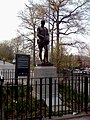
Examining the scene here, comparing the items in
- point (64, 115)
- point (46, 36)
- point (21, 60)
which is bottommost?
point (64, 115)

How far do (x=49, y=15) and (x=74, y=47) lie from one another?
5495mm

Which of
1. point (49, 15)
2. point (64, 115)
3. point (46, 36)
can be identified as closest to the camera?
point (64, 115)

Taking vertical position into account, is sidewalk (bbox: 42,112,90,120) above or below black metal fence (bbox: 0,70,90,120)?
below

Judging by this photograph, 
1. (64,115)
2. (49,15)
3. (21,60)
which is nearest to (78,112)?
(64,115)

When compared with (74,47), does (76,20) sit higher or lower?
higher

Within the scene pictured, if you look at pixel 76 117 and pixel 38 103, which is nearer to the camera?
→ pixel 76 117

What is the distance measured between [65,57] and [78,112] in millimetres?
15723

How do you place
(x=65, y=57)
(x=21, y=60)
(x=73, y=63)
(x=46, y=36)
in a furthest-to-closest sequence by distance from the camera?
(x=73, y=63), (x=65, y=57), (x=46, y=36), (x=21, y=60)

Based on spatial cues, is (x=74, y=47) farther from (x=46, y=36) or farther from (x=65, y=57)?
(x=46, y=36)

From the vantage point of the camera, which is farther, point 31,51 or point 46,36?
point 31,51

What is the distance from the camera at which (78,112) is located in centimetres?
764

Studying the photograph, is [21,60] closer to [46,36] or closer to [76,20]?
[46,36]

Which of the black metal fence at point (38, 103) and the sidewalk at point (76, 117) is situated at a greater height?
the black metal fence at point (38, 103)

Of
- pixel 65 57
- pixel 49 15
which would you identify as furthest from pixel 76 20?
pixel 65 57
